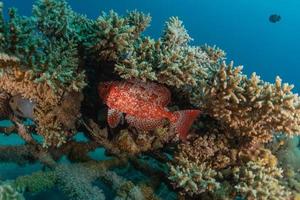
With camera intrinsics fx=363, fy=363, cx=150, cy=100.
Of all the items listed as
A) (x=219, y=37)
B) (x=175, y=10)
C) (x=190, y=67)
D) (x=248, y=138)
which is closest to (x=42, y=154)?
(x=190, y=67)

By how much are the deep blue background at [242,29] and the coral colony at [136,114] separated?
63.1 metres

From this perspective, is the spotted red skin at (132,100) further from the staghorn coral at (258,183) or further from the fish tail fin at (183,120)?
the staghorn coral at (258,183)

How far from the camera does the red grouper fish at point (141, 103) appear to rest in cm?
344

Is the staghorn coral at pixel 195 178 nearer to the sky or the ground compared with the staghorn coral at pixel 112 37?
nearer to the ground

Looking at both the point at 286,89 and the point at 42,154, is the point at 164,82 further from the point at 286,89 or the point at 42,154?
the point at 42,154

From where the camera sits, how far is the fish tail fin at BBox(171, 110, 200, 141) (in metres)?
3.43

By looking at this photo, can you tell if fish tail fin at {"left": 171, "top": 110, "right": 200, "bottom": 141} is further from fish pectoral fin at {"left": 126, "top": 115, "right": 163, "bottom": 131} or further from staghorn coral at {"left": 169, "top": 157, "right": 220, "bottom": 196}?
staghorn coral at {"left": 169, "top": 157, "right": 220, "bottom": 196}

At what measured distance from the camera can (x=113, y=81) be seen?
3520 millimetres

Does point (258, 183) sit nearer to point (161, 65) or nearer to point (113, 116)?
point (161, 65)

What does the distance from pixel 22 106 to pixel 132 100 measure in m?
1.16

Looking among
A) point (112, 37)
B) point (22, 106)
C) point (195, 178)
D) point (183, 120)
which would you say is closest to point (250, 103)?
point (183, 120)

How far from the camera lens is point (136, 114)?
137 inches

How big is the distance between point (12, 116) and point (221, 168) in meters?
2.24

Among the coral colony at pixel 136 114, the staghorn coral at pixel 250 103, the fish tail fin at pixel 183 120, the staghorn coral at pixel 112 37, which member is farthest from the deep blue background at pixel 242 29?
the staghorn coral at pixel 250 103
